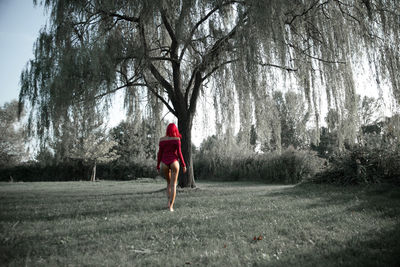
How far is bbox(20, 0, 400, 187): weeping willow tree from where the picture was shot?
20.7ft

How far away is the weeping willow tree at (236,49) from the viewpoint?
6.32 metres

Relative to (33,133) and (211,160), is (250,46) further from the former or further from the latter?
(211,160)

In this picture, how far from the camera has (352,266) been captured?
2.44 meters

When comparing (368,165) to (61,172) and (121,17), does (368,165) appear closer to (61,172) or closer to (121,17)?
(121,17)

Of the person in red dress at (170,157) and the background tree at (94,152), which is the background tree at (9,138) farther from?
the person in red dress at (170,157)

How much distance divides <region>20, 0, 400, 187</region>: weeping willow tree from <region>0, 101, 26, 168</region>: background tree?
1069 inches

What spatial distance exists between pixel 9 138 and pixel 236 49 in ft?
105

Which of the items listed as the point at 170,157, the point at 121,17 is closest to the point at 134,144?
the point at 121,17

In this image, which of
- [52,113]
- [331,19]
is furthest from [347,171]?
[52,113]

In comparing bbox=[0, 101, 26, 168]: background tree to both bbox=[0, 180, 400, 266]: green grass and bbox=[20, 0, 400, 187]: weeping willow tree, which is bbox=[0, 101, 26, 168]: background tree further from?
bbox=[0, 180, 400, 266]: green grass

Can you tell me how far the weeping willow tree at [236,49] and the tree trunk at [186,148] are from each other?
1.68 metres

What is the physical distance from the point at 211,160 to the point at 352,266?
744 inches

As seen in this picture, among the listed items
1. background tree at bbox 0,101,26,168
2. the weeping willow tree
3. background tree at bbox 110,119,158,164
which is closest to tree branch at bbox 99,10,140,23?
the weeping willow tree

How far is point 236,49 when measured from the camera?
6.83 meters
